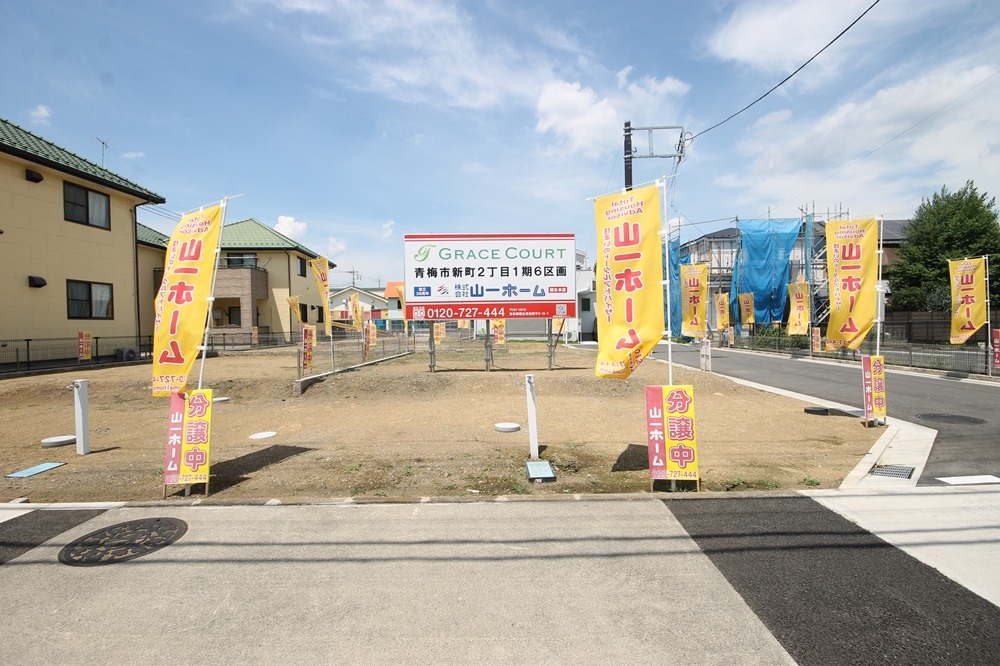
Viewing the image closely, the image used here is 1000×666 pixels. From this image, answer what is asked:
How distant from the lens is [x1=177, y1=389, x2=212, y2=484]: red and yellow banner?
5.14 meters

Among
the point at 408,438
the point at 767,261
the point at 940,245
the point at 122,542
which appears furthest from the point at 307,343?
the point at 940,245

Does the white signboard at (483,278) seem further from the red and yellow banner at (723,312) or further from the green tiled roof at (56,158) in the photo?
the red and yellow banner at (723,312)

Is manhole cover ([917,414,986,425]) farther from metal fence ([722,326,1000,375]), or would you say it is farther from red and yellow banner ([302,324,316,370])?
red and yellow banner ([302,324,316,370])

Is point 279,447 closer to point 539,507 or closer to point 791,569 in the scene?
point 539,507

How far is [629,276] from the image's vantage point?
210 inches

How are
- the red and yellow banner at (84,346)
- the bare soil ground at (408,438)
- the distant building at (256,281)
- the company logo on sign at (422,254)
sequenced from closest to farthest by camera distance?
the bare soil ground at (408,438) → the company logo on sign at (422,254) → the red and yellow banner at (84,346) → the distant building at (256,281)

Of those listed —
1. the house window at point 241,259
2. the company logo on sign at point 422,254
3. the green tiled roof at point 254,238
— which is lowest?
the company logo on sign at point 422,254

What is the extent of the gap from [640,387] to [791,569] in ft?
29.4

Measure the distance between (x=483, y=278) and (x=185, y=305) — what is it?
29.8ft

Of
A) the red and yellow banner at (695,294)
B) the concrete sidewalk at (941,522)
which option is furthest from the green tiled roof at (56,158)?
the red and yellow banner at (695,294)

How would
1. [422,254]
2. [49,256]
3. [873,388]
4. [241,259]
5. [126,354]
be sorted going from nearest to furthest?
[873,388] < [422,254] < [49,256] < [126,354] < [241,259]

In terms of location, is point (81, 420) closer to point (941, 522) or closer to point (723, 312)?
point (941, 522)

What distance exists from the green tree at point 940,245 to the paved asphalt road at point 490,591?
36.6 metres

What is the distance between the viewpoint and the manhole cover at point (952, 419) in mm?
8379
